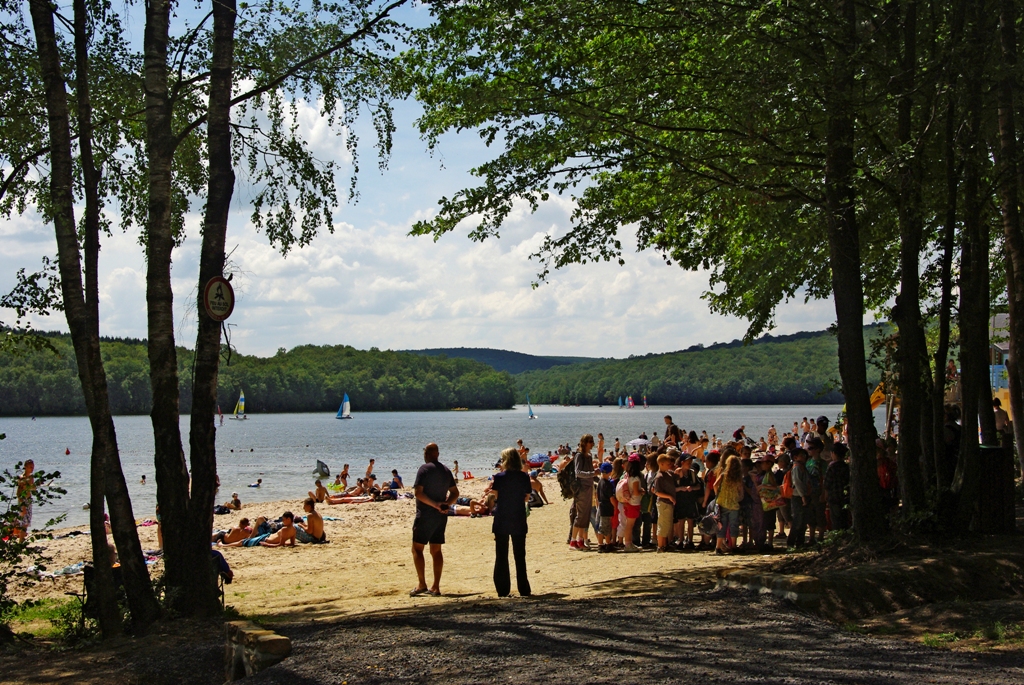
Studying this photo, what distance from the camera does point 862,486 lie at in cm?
937

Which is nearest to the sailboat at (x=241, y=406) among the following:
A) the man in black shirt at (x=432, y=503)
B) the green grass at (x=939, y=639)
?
the man in black shirt at (x=432, y=503)

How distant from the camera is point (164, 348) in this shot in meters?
8.58

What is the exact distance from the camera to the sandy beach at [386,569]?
9.91 metres

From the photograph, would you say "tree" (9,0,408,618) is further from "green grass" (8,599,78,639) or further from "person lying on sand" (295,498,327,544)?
"person lying on sand" (295,498,327,544)

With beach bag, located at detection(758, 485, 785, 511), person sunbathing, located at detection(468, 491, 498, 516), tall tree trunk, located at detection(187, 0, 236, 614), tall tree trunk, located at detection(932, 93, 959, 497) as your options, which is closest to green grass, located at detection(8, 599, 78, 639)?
tall tree trunk, located at detection(187, 0, 236, 614)

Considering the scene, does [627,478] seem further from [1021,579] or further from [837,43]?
[837,43]

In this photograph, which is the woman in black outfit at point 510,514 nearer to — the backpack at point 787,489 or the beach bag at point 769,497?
the beach bag at point 769,497

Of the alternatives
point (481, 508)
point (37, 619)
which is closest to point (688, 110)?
point (37, 619)

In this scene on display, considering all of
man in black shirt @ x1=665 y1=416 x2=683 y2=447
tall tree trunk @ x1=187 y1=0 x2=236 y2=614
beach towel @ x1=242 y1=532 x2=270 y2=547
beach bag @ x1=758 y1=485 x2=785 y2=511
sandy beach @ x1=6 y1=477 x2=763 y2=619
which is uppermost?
tall tree trunk @ x1=187 y1=0 x2=236 y2=614

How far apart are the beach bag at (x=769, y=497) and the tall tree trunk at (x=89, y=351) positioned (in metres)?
7.86

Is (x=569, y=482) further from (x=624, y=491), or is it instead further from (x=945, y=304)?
(x=945, y=304)

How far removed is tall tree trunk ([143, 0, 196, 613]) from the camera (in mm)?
8539

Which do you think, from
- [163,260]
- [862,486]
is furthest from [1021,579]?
[163,260]

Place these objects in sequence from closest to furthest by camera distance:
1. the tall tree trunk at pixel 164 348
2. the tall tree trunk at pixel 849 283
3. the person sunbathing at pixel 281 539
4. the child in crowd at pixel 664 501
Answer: the tall tree trunk at pixel 164 348, the tall tree trunk at pixel 849 283, the child in crowd at pixel 664 501, the person sunbathing at pixel 281 539
